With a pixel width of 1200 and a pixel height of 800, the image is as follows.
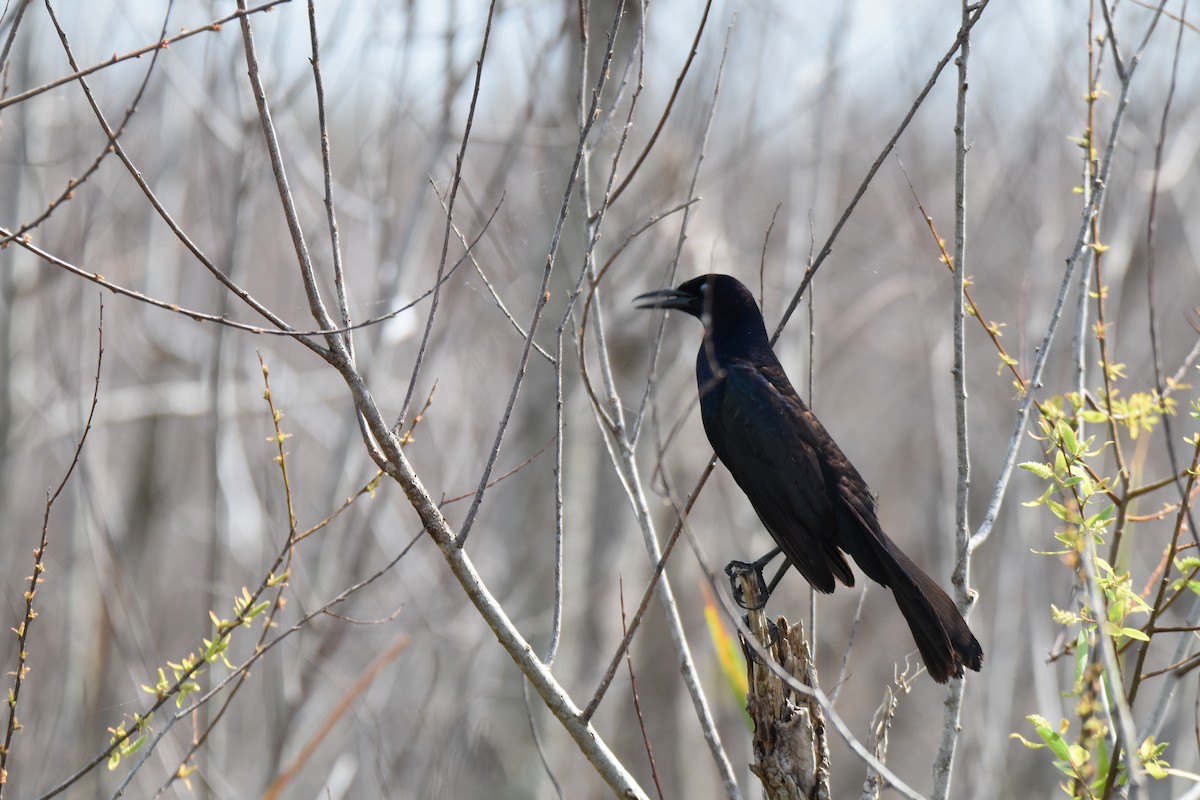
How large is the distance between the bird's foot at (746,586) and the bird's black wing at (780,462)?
0.15 metres

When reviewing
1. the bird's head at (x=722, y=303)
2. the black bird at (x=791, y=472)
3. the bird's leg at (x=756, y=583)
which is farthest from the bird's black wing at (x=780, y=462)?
the bird's head at (x=722, y=303)

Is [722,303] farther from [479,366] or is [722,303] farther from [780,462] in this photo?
[479,366]

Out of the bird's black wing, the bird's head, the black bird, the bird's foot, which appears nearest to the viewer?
the bird's foot

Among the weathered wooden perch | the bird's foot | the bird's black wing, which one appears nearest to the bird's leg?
the bird's foot

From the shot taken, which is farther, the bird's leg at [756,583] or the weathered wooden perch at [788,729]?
the bird's leg at [756,583]

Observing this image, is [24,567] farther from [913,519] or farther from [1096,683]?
[1096,683]

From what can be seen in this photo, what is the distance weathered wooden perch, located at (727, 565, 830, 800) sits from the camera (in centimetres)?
275

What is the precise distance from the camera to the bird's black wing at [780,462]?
143 inches

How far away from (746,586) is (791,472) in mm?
518

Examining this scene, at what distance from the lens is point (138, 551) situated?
754 cm

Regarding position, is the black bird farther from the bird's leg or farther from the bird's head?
the bird's leg

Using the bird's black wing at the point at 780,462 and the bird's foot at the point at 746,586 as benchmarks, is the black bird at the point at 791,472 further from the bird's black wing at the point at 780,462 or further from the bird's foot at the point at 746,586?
the bird's foot at the point at 746,586

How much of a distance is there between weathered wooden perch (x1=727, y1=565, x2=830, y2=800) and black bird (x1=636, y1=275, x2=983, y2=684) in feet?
1.14

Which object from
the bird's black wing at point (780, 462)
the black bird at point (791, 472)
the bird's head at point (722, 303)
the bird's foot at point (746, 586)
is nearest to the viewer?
the bird's foot at point (746, 586)
